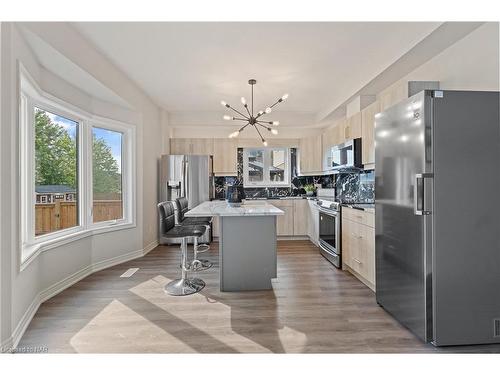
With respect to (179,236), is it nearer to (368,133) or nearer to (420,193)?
(420,193)

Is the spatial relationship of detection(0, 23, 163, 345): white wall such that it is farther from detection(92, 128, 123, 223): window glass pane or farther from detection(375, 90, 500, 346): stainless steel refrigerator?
detection(375, 90, 500, 346): stainless steel refrigerator

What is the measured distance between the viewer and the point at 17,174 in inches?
76.3

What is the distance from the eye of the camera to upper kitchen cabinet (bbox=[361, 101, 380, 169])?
10.1 feet

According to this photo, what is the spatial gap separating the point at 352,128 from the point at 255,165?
2708mm

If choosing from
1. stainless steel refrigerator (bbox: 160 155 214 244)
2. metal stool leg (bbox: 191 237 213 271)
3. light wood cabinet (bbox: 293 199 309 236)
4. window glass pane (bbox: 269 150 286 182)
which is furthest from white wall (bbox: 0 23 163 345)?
light wood cabinet (bbox: 293 199 309 236)

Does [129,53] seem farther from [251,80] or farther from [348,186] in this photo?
[348,186]

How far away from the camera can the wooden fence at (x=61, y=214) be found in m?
2.75

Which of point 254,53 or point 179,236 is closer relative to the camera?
point 179,236

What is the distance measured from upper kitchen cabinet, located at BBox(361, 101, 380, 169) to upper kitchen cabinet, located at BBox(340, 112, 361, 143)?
0.39 ft

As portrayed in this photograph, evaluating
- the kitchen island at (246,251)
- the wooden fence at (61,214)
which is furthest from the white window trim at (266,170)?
the kitchen island at (246,251)

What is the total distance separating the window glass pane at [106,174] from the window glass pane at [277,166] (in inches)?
128

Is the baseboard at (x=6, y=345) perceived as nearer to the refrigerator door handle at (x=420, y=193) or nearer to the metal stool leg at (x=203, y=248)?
the metal stool leg at (x=203, y=248)

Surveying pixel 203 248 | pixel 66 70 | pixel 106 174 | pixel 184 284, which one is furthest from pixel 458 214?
pixel 106 174

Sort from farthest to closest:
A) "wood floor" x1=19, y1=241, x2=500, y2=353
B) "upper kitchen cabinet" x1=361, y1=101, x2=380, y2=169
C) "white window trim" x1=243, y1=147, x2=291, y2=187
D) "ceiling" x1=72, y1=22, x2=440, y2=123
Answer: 1. "white window trim" x1=243, y1=147, x2=291, y2=187
2. "upper kitchen cabinet" x1=361, y1=101, x2=380, y2=169
3. "ceiling" x1=72, y1=22, x2=440, y2=123
4. "wood floor" x1=19, y1=241, x2=500, y2=353
